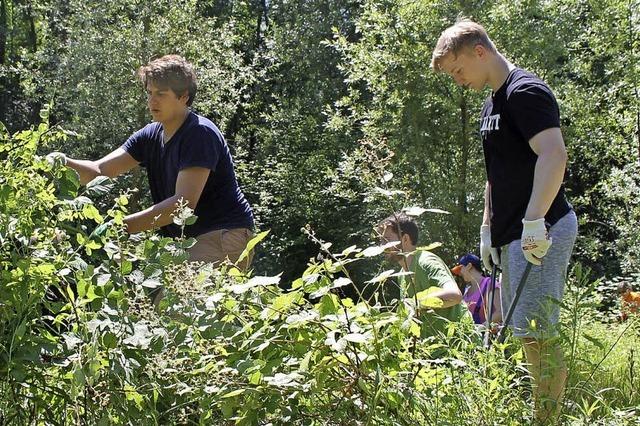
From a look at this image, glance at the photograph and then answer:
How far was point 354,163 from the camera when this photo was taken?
446 inches

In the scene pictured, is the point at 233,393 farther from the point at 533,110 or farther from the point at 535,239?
the point at 533,110

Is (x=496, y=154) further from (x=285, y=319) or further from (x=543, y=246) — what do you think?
(x=285, y=319)

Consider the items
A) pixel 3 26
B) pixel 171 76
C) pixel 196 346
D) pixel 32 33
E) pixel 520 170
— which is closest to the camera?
pixel 196 346

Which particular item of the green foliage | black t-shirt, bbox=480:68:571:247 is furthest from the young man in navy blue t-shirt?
the green foliage

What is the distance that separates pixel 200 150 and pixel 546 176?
1359mm

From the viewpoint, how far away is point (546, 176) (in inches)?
113

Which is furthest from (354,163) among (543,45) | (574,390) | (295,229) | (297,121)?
(574,390)

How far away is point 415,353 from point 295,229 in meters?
15.0

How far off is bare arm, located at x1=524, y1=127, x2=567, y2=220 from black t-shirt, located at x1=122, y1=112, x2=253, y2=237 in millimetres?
1281

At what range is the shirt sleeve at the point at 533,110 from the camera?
2.95 metres

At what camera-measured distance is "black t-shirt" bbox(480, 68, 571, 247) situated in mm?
2977

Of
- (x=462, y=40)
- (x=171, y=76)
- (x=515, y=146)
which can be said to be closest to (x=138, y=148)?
Result: (x=171, y=76)

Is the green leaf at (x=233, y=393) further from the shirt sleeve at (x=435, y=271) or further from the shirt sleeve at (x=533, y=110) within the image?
the shirt sleeve at (x=435, y=271)

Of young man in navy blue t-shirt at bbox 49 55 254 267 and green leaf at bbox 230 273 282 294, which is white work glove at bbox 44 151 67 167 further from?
young man in navy blue t-shirt at bbox 49 55 254 267
